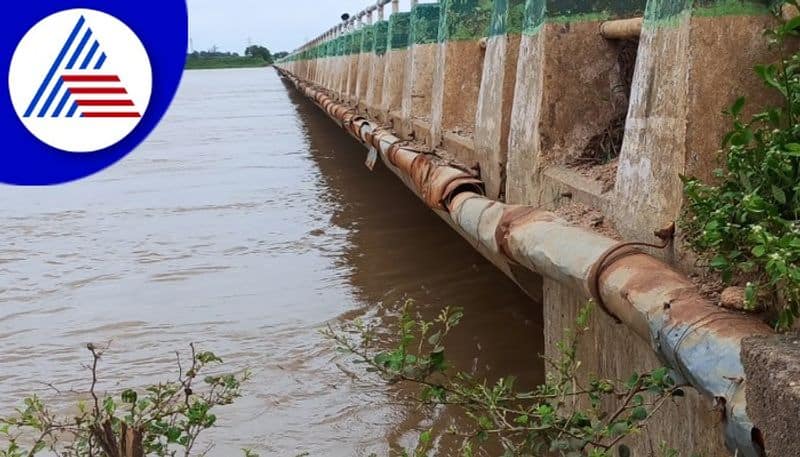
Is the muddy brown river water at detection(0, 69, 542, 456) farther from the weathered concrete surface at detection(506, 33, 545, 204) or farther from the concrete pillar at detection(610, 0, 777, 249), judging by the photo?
the concrete pillar at detection(610, 0, 777, 249)

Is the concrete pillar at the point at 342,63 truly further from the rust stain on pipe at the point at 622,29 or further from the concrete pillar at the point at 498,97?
the rust stain on pipe at the point at 622,29

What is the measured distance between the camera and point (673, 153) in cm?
284

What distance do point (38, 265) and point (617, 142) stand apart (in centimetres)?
556

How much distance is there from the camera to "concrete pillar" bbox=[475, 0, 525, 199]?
4.86 meters

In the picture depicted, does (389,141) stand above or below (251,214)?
above

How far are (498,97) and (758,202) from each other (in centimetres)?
306

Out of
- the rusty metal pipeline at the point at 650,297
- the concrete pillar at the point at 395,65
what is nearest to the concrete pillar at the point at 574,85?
the rusty metal pipeline at the point at 650,297

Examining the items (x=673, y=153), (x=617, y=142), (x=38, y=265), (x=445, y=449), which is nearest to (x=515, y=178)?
(x=617, y=142)

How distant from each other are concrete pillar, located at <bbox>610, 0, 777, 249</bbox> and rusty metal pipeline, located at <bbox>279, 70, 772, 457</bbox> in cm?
21

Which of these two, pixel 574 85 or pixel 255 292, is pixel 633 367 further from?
pixel 255 292

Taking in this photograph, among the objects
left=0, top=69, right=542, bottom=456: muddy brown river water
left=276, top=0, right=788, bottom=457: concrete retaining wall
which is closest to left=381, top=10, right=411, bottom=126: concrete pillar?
left=0, top=69, right=542, bottom=456: muddy brown river water

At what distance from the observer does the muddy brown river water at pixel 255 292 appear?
4.75 metres

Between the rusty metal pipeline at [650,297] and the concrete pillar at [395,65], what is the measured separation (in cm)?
592

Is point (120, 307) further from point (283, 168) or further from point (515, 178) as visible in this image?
point (283, 168)
